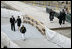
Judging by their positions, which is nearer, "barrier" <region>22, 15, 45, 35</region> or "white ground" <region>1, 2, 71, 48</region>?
"white ground" <region>1, 2, 71, 48</region>

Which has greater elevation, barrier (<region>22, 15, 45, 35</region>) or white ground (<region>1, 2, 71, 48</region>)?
barrier (<region>22, 15, 45, 35</region>)

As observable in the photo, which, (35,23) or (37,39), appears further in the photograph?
(35,23)

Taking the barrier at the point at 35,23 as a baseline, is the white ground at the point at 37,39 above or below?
below

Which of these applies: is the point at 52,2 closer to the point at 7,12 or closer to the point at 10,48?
the point at 7,12

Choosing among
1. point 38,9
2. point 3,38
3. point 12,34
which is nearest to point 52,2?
point 38,9

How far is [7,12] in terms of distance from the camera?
31141mm

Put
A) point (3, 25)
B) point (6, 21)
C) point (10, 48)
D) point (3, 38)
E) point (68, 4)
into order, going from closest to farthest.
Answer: point (10, 48)
point (3, 38)
point (3, 25)
point (6, 21)
point (68, 4)

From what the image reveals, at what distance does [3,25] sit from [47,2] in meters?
14.0

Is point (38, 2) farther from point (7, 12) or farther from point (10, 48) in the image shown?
point (10, 48)

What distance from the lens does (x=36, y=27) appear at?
24.9 m

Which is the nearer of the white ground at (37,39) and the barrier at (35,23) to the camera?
the white ground at (37,39)

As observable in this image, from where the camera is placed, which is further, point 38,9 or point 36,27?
point 38,9

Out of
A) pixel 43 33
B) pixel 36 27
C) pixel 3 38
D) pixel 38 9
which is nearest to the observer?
pixel 3 38

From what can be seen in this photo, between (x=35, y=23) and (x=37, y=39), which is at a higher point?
(x=35, y=23)
